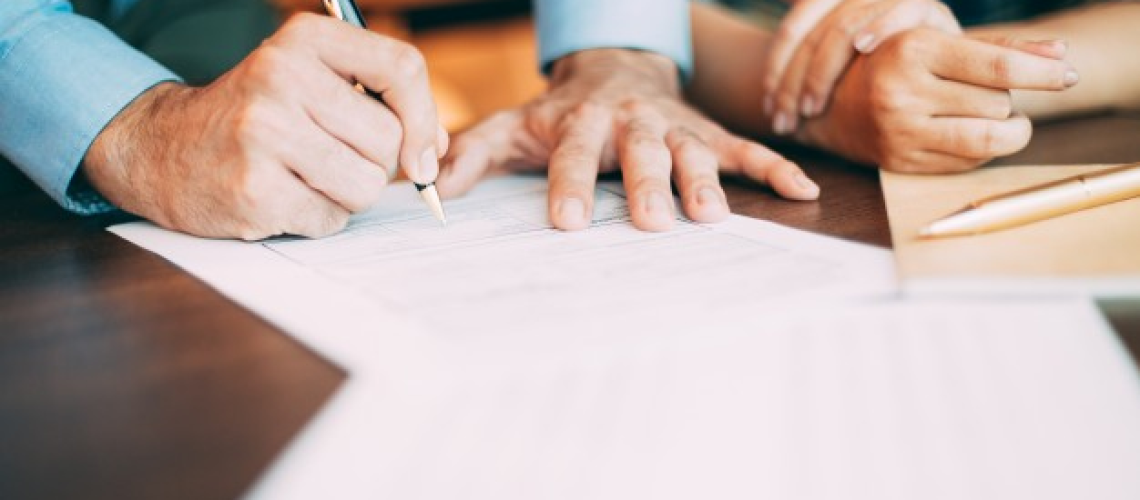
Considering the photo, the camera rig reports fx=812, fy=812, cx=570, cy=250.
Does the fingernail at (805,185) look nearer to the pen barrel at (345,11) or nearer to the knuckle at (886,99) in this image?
the knuckle at (886,99)

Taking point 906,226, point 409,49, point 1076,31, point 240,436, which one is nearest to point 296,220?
point 409,49

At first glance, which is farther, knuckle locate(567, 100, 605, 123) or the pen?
knuckle locate(567, 100, 605, 123)

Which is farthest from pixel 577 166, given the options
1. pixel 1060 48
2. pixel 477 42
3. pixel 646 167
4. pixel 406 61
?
pixel 477 42

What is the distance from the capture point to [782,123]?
0.80 metres

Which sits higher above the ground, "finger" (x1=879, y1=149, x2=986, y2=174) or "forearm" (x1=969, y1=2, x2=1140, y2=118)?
"forearm" (x1=969, y1=2, x2=1140, y2=118)

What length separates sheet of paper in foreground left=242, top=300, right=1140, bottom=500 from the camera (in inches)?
10.3

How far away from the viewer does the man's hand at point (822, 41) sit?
2.27 feet

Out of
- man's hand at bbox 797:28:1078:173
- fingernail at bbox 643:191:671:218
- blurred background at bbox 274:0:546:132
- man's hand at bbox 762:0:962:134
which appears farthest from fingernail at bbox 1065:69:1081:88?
blurred background at bbox 274:0:546:132

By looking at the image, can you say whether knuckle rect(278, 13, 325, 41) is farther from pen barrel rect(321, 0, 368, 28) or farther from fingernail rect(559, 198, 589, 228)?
fingernail rect(559, 198, 589, 228)

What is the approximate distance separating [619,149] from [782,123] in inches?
8.3

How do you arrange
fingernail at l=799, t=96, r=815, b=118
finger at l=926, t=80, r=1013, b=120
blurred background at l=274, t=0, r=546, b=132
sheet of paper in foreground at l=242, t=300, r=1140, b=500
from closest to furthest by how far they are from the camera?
sheet of paper in foreground at l=242, t=300, r=1140, b=500 < finger at l=926, t=80, r=1013, b=120 < fingernail at l=799, t=96, r=815, b=118 < blurred background at l=274, t=0, r=546, b=132

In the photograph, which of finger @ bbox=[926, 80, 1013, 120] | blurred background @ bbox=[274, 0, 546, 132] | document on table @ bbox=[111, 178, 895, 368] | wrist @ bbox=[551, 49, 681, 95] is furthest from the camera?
blurred background @ bbox=[274, 0, 546, 132]

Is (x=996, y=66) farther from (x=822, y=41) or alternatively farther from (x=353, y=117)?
(x=353, y=117)

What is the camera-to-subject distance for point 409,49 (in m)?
0.54
